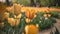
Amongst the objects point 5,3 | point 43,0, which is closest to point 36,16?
point 43,0

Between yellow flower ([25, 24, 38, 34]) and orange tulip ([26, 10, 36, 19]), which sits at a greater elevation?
orange tulip ([26, 10, 36, 19])

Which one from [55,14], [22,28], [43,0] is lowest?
[22,28]

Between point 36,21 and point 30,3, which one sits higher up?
point 30,3

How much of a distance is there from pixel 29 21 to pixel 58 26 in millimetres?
247

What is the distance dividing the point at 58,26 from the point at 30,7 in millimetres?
285

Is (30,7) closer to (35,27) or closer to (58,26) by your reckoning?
(35,27)

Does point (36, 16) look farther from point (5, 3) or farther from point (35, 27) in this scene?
point (5, 3)

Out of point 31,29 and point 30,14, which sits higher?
point 30,14

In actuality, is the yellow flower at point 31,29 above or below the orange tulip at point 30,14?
below

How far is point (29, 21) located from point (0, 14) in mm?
248

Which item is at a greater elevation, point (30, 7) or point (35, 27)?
point (30, 7)

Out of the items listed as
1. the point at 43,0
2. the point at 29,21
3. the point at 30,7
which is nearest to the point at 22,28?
the point at 29,21

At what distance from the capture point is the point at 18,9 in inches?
46.6

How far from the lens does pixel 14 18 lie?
46.7 inches
